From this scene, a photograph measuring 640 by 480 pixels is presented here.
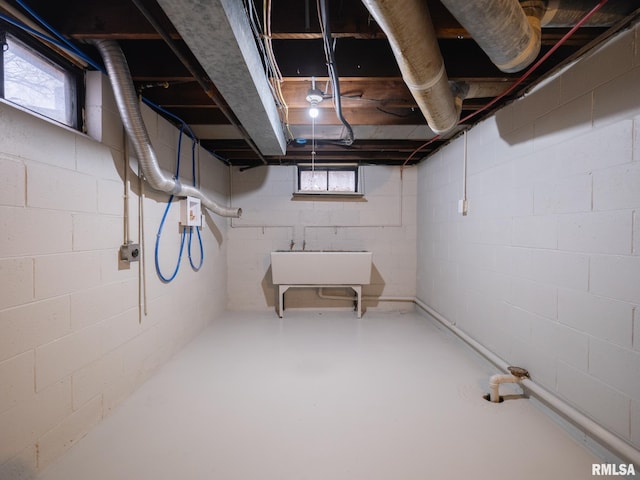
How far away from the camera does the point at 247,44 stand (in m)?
1.27

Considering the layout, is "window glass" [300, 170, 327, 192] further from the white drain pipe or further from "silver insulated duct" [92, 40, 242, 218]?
the white drain pipe

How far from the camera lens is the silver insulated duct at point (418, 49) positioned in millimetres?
892

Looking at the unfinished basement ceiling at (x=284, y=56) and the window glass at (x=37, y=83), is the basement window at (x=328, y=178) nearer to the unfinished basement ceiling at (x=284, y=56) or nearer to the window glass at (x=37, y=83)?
the unfinished basement ceiling at (x=284, y=56)

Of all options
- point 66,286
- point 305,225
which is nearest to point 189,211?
point 66,286

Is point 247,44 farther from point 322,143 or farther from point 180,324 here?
point 180,324

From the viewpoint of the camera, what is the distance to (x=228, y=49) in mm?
1204

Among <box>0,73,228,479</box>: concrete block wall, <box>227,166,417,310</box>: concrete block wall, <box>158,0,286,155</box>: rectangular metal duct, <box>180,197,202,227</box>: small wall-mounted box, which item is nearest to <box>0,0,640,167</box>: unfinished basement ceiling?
<box>158,0,286,155</box>: rectangular metal duct

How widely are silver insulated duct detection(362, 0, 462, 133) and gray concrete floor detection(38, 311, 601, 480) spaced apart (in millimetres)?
1711

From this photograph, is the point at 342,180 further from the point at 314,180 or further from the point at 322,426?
the point at 322,426

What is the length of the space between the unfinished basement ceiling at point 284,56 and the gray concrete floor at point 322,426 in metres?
1.82

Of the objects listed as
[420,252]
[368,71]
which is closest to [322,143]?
[368,71]

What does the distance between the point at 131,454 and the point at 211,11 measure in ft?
6.23

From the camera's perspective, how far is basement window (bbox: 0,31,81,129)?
3.61 ft

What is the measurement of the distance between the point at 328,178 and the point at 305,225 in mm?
721
